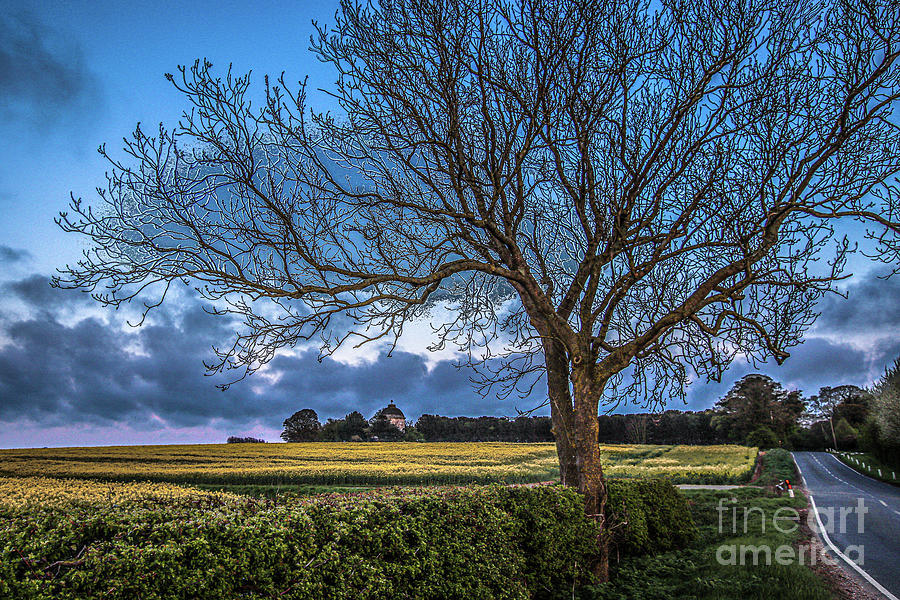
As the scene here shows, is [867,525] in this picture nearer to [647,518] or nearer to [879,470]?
[647,518]

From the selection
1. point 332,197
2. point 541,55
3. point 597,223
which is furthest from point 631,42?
point 332,197

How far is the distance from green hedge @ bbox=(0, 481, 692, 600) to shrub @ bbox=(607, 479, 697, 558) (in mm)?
2117

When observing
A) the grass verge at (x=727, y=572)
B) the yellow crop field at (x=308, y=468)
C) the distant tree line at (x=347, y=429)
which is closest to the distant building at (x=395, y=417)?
the distant tree line at (x=347, y=429)

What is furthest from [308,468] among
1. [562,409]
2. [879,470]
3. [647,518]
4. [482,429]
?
[879,470]

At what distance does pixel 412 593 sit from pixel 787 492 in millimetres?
24627

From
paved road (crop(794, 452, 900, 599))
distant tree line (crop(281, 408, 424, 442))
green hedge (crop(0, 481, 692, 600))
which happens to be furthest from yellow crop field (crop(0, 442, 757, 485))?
distant tree line (crop(281, 408, 424, 442))

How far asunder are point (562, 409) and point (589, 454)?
3.06 feet

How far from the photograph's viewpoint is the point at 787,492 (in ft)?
73.4

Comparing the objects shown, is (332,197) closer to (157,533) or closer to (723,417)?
(157,533)

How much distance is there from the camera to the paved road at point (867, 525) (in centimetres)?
869

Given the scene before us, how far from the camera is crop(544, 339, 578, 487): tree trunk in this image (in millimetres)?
8375

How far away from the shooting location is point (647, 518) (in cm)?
976

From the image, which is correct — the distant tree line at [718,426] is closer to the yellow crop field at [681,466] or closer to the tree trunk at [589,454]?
the yellow crop field at [681,466]

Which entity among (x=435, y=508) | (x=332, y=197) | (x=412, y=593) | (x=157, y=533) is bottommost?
(x=412, y=593)
